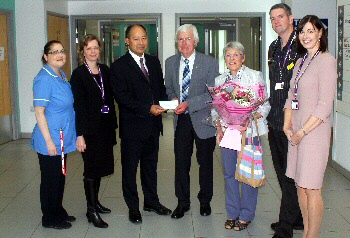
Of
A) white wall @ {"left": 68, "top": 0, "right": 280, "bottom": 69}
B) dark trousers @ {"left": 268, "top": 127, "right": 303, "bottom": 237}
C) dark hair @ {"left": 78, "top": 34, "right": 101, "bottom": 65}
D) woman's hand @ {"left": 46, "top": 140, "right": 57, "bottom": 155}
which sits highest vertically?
white wall @ {"left": 68, "top": 0, "right": 280, "bottom": 69}

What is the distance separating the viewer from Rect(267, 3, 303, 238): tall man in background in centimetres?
346

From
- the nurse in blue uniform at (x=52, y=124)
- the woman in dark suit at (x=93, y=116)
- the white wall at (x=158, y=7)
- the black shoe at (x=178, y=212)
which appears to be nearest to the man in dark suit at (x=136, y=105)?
the woman in dark suit at (x=93, y=116)

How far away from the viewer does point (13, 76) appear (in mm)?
7941

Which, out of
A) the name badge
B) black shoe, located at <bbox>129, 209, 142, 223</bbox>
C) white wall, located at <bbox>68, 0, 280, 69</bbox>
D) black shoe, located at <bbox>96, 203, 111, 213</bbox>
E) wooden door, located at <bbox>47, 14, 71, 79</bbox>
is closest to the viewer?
the name badge

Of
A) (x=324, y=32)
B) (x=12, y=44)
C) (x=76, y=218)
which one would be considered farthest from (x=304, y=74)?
(x=12, y=44)

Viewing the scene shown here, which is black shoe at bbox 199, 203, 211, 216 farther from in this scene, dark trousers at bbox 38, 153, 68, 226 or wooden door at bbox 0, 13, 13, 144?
wooden door at bbox 0, 13, 13, 144

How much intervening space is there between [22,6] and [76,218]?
4.92 meters

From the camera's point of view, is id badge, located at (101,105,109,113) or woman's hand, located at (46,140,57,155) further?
id badge, located at (101,105,109,113)

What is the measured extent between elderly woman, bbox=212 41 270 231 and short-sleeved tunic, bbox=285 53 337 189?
507 mm

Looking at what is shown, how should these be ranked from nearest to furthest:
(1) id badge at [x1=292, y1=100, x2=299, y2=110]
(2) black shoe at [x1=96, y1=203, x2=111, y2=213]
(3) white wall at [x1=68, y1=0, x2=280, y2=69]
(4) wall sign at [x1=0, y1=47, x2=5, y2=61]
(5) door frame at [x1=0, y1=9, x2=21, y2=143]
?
(1) id badge at [x1=292, y1=100, x2=299, y2=110] → (2) black shoe at [x1=96, y1=203, x2=111, y2=213] → (4) wall sign at [x1=0, y1=47, x2=5, y2=61] → (5) door frame at [x1=0, y1=9, x2=21, y2=143] → (3) white wall at [x1=68, y1=0, x2=280, y2=69]

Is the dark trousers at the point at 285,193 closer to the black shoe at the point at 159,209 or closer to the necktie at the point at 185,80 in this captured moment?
the necktie at the point at 185,80

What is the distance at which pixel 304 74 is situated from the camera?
3.09 metres

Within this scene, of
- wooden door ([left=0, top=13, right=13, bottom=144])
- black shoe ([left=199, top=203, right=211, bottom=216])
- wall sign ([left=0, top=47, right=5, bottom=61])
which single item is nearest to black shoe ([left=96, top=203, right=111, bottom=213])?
black shoe ([left=199, top=203, right=211, bottom=216])

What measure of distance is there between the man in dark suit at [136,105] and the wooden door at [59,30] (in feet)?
15.5
